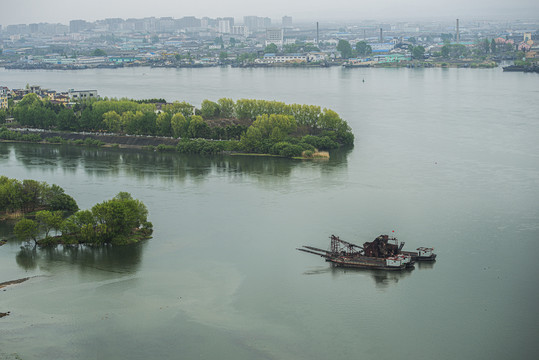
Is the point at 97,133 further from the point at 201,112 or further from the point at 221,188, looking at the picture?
the point at 221,188

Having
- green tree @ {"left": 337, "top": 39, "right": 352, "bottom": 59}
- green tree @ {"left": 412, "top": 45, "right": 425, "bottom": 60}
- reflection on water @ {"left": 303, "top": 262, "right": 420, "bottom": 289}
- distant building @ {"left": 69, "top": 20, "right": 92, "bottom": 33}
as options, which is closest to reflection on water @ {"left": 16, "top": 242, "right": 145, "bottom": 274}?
reflection on water @ {"left": 303, "top": 262, "right": 420, "bottom": 289}

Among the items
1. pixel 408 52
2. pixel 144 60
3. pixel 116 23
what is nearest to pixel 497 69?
pixel 408 52

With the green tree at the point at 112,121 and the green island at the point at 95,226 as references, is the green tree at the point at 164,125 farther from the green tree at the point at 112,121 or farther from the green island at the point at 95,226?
the green island at the point at 95,226

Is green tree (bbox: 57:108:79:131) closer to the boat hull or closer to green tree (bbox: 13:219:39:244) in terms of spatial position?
green tree (bbox: 13:219:39:244)

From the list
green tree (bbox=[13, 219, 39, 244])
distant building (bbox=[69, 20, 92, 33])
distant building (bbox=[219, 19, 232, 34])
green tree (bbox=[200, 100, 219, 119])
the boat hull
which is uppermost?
distant building (bbox=[69, 20, 92, 33])

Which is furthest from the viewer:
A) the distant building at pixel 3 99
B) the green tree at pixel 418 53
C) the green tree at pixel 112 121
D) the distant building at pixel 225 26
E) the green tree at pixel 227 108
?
the distant building at pixel 225 26

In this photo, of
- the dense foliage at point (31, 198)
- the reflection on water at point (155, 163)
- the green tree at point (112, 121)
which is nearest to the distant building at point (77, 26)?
the green tree at point (112, 121)
